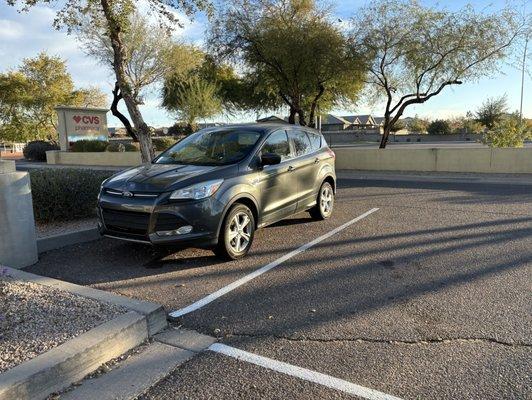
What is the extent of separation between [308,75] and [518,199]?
10.7 m

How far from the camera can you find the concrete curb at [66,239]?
6133mm

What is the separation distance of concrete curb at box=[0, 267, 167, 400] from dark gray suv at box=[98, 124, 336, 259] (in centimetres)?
124

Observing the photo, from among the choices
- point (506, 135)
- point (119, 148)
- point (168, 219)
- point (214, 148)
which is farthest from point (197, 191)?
point (119, 148)

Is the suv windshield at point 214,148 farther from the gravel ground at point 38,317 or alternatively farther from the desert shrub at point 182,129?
the desert shrub at point 182,129

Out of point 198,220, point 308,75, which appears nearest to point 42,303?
point 198,220

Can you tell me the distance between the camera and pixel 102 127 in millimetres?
26172

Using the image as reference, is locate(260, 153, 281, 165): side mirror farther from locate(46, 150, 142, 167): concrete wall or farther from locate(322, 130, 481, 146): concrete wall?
locate(322, 130, 481, 146): concrete wall

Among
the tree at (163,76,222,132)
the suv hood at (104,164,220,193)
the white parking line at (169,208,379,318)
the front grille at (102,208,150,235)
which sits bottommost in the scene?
the white parking line at (169,208,379,318)

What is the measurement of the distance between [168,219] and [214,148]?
162 centimetres

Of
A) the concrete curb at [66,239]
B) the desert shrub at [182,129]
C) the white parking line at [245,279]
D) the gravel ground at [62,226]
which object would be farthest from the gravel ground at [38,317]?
the desert shrub at [182,129]

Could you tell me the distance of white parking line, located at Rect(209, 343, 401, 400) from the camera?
2.92 meters

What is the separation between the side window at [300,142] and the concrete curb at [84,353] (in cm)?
395

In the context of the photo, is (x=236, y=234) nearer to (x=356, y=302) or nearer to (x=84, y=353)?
(x=356, y=302)

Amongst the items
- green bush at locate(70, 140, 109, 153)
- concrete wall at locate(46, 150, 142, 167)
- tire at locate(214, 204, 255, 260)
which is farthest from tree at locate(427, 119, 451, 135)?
tire at locate(214, 204, 255, 260)
